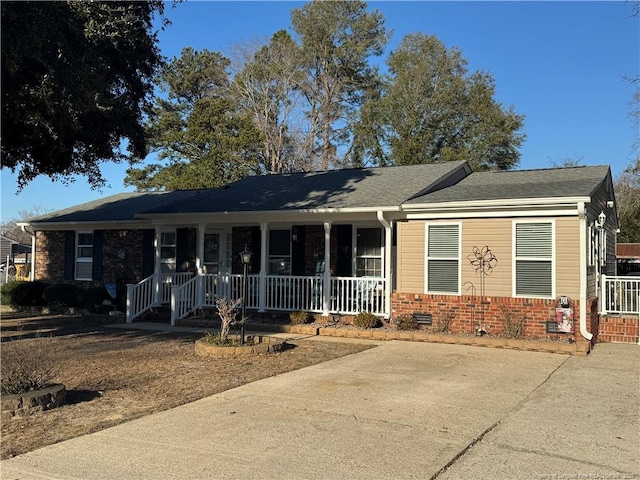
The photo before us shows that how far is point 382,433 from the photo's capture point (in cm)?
507

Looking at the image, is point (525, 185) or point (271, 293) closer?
point (525, 185)

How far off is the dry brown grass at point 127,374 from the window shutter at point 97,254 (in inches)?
180

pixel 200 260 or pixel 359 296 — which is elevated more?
pixel 200 260

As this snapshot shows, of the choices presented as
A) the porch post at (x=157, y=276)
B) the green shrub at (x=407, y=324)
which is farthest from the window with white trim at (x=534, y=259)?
the porch post at (x=157, y=276)

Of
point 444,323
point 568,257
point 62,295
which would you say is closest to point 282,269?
point 444,323

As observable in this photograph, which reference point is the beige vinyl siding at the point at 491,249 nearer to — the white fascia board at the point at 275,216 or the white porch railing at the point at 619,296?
the white fascia board at the point at 275,216

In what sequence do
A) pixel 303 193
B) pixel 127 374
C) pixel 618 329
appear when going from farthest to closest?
pixel 303 193
pixel 618 329
pixel 127 374

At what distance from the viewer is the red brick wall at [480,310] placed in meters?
10.4

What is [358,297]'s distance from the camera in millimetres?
12844

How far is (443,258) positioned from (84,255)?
1177 centimetres

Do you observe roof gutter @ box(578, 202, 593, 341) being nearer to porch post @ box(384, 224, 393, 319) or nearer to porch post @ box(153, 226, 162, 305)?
porch post @ box(384, 224, 393, 319)

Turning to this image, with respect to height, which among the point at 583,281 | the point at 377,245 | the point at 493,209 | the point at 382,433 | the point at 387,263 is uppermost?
the point at 493,209

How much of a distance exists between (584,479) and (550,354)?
587cm

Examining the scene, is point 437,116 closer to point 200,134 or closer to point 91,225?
point 200,134
